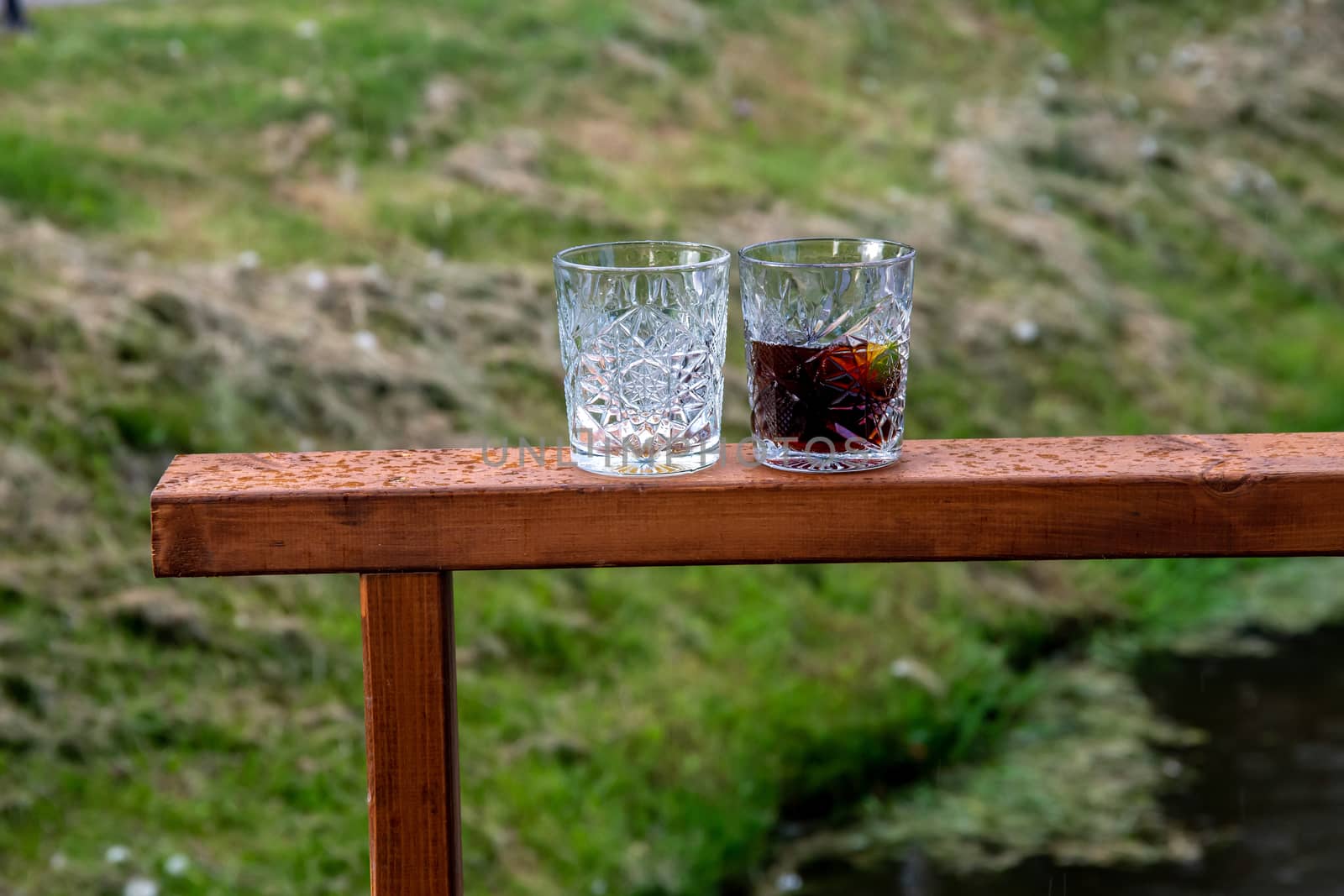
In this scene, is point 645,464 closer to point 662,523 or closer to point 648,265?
point 662,523

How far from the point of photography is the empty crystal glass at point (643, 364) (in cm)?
105

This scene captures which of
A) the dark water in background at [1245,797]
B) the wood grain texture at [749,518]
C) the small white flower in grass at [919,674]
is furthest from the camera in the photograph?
the small white flower in grass at [919,674]

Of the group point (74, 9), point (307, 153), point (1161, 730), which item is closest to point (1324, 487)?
point (1161, 730)

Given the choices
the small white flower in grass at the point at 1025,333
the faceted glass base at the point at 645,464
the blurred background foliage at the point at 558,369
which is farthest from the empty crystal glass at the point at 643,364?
the small white flower in grass at the point at 1025,333

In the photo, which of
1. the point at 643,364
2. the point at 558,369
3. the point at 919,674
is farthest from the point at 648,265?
the point at 558,369

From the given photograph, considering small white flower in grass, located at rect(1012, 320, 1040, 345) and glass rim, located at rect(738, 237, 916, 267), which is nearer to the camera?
glass rim, located at rect(738, 237, 916, 267)

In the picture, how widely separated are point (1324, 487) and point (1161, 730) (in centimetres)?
193

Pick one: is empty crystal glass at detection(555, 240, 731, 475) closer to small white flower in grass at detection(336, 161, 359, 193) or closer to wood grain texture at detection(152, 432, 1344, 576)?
wood grain texture at detection(152, 432, 1344, 576)

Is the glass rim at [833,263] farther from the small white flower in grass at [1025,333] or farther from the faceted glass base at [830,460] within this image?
the small white flower in grass at [1025,333]

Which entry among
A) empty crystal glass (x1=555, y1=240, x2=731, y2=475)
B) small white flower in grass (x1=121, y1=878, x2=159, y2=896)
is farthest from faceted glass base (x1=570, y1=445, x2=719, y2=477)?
small white flower in grass (x1=121, y1=878, x2=159, y2=896)

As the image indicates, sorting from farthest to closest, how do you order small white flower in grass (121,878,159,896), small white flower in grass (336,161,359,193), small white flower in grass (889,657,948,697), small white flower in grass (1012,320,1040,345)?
small white flower in grass (1012,320,1040,345), small white flower in grass (336,161,359,193), small white flower in grass (889,657,948,697), small white flower in grass (121,878,159,896)

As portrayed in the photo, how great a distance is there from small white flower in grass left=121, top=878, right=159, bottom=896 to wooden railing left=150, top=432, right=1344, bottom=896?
1362 millimetres

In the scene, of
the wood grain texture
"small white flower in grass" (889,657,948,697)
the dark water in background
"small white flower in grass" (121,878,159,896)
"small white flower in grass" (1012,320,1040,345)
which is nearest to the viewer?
the wood grain texture

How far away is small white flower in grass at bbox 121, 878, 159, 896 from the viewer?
2162 mm
